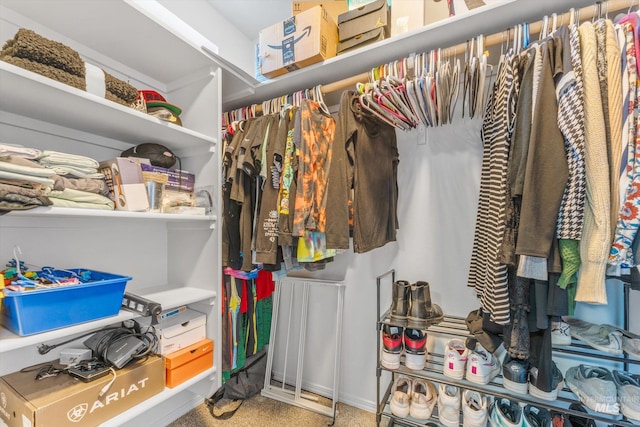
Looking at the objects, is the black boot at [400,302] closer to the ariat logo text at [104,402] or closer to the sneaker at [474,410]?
the sneaker at [474,410]

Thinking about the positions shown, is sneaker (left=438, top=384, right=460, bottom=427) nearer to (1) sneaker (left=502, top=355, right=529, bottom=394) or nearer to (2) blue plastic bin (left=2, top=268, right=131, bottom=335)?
(1) sneaker (left=502, top=355, right=529, bottom=394)

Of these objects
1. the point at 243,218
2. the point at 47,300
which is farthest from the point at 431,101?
the point at 47,300

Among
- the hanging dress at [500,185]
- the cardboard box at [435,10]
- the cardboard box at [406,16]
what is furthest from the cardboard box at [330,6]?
the hanging dress at [500,185]

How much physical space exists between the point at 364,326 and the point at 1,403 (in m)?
1.56

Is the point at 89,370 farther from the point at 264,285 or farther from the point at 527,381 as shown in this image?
the point at 527,381

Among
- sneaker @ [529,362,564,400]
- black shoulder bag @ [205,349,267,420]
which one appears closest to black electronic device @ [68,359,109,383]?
black shoulder bag @ [205,349,267,420]

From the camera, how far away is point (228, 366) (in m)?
1.68

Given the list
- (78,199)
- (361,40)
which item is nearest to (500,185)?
(361,40)

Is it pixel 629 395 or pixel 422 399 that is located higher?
pixel 629 395

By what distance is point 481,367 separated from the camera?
3.88 ft

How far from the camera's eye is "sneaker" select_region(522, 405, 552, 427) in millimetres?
1133

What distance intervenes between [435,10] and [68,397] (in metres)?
1.96

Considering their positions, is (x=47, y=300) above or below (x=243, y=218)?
below

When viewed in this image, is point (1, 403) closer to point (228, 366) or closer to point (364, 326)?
point (228, 366)
